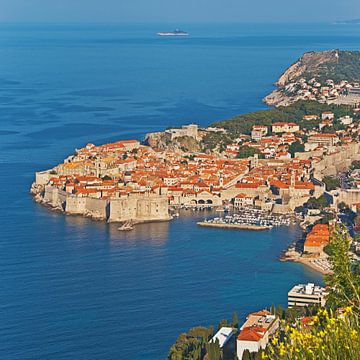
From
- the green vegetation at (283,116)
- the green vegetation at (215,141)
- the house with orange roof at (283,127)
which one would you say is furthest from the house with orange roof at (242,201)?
the house with orange roof at (283,127)

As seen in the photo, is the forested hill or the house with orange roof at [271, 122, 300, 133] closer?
the house with orange roof at [271, 122, 300, 133]

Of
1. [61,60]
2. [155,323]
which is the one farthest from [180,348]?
[61,60]

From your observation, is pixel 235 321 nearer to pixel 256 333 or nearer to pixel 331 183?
pixel 256 333

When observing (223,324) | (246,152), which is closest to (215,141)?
(246,152)

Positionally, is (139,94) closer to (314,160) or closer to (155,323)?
(314,160)

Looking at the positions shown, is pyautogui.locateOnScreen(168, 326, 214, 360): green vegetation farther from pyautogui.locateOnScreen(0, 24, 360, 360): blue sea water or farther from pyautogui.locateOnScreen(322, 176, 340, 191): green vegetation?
pyautogui.locateOnScreen(322, 176, 340, 191): green vegetation

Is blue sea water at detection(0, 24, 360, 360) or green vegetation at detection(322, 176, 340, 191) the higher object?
green vegetation at detection(322, 176, 340, 191)

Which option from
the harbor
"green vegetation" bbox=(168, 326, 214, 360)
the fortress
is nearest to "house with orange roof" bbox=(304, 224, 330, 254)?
the harbor
